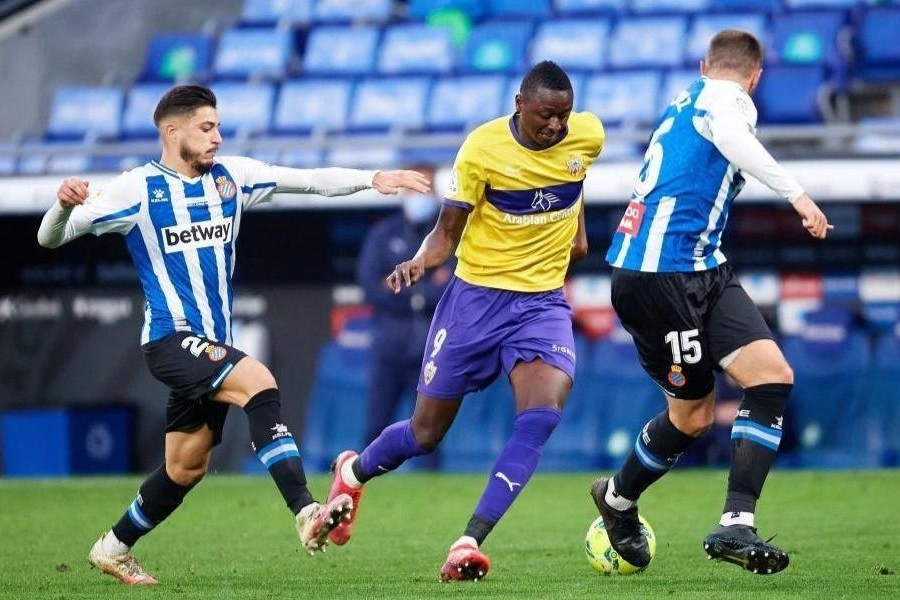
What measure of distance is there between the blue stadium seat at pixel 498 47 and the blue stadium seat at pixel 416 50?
23 cm

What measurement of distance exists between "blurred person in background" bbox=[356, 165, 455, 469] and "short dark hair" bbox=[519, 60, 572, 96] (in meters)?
7.55

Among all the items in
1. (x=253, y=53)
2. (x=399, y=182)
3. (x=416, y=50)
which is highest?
(x=416, y=50)

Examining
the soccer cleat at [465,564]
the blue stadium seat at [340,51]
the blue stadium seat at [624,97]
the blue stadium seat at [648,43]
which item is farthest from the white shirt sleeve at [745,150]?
the blue stadium seat at [340,51]

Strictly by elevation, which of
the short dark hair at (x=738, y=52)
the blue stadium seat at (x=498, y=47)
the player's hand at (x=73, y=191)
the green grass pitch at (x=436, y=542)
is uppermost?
the blue stadium seat at (x=498, y=47)

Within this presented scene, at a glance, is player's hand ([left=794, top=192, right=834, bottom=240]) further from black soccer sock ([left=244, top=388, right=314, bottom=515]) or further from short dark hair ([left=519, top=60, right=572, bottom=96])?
black soccer sock ([left=244, top=388, right=314, bottom=515])

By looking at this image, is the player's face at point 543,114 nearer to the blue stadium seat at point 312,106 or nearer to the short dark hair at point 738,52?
the short dark hair at point 738,52

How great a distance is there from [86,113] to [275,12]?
8.39 feet

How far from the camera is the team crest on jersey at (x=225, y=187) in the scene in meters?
7.57

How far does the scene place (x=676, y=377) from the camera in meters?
7.18

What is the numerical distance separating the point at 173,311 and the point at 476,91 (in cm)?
983

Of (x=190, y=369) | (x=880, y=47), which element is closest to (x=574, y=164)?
(x=190, y=369)

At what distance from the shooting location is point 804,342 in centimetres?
1512

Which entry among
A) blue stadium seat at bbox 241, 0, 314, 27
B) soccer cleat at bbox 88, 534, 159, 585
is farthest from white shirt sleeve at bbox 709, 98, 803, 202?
blue stadium seat at bbox 241, 0, 314, 27

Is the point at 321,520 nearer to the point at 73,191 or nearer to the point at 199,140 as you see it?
the point at 73,191
